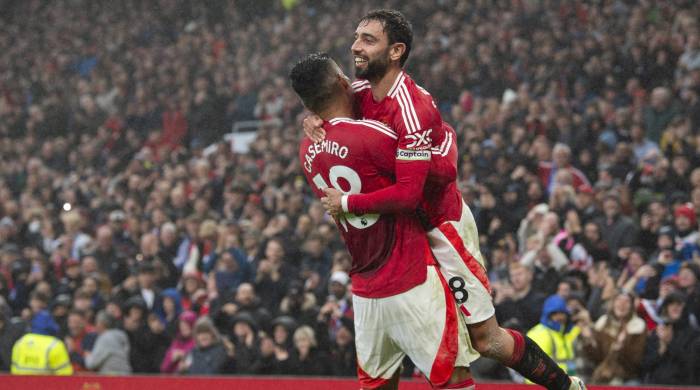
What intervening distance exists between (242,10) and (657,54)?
32.9 ft

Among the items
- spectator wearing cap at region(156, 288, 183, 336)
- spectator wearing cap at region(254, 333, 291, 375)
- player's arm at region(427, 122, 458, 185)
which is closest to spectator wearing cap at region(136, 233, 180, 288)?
spectator wearing cap at region(156, 288, 183, 336)

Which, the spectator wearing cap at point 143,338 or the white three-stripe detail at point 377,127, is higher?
the white three-stripe detail at point 377,127

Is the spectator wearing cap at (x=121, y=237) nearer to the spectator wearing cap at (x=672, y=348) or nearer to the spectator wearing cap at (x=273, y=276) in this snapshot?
the spectator wearing cap at (x=273, y=276)

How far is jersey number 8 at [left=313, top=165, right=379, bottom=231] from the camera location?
4.81 meters

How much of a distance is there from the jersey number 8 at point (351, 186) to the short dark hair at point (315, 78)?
34cm

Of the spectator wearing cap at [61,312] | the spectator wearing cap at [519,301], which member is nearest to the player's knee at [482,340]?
the spectator wearing cap at [519,301]

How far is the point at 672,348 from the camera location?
26.9ft

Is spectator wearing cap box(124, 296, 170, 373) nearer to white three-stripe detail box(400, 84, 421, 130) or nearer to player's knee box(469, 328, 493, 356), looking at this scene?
player's knee box(469, 328, 493, 356)

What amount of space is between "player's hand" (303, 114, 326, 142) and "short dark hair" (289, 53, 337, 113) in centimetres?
8

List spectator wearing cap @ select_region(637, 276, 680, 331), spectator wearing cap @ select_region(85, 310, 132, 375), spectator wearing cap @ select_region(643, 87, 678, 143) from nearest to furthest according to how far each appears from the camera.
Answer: spectator wearing cap @ select_region(637, 276, 680, 331)
spectator wearing cap @ select_region(85, 310, 132, 375)
spectator wearing cap @ select_region(643, 87, 678, 143)

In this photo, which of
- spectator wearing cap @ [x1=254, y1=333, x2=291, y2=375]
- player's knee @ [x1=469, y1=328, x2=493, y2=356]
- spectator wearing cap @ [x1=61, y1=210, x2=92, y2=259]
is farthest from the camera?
spectator wearing cap @ [x1=61, y1=210, x2=92, y2=259]

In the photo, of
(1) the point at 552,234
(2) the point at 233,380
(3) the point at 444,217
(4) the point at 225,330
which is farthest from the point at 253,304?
(3) the point at 444,217

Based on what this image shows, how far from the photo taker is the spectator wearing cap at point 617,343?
8.20 m

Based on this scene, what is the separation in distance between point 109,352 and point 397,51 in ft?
20.8
